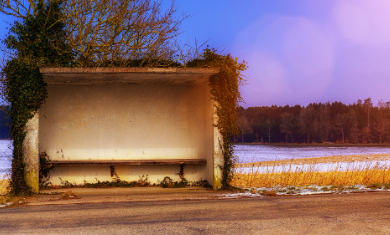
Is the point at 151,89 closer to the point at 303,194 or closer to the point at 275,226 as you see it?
the point at 303,194

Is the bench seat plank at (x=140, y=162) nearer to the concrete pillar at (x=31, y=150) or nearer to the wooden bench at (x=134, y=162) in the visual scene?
the wooden bench at (x=134, y=162)

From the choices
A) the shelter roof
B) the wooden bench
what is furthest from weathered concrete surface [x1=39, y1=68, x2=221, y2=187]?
the shelter roof

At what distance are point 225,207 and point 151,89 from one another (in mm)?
4036

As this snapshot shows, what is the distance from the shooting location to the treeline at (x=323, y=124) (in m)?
Result: 96.0

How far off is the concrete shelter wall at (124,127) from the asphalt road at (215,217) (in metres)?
2.42

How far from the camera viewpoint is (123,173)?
9938mm

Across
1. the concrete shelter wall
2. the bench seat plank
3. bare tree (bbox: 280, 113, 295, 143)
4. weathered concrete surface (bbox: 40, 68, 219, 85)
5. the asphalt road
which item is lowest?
the asphalt road

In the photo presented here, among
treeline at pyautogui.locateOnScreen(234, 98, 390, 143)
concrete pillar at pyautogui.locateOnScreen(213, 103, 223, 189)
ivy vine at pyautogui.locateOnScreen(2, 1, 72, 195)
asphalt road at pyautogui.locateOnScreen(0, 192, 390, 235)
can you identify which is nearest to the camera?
asphalt road at pyautogui.locateOnScreen(0, 192, 390, 235)

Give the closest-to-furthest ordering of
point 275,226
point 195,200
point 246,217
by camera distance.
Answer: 1. point 275,226
2. point 246,217
3. point 195,200

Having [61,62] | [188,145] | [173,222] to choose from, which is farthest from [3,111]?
[173,222]

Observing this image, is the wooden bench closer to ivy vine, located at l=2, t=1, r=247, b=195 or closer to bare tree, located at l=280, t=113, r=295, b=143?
ivy vine, located at l=2, t=1, r=247, b=195

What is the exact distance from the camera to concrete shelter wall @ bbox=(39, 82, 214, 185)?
31.9 ft

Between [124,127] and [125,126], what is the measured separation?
0.03m

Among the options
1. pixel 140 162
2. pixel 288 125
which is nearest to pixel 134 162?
pixel 140 162
